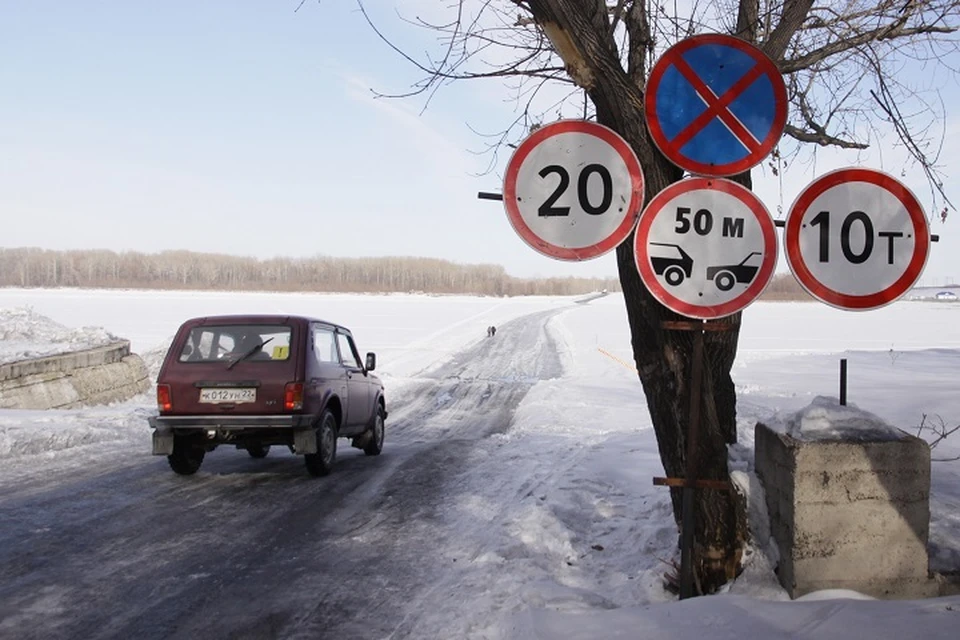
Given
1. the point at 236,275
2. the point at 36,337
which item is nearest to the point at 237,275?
the point at 236,275

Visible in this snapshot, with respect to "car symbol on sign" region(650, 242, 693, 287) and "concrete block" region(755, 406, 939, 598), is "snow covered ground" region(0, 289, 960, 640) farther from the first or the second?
"car symbol on sign" region(650, 242, 693, 287)

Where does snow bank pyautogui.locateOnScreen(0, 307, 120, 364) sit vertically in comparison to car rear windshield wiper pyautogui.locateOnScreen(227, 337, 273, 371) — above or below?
below

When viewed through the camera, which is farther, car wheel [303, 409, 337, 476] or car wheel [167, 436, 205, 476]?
car wheel [303, 409, 337, 476]

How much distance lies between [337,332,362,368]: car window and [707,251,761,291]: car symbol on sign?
7.06 metres

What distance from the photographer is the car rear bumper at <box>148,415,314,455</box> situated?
7.89m

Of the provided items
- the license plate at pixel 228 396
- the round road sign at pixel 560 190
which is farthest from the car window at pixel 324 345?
the round road sign at pixel 560 190

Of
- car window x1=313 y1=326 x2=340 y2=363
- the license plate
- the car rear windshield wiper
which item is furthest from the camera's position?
car window x1=313 y1=326 x2=340 y2=363

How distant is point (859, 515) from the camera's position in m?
3.58

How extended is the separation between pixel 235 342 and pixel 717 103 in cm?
633

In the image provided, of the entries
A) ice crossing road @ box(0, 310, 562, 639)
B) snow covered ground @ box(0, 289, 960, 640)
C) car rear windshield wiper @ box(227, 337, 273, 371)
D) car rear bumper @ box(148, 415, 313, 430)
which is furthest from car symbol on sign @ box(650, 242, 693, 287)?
car rear windshield wiper @ box(227, 337, 273, 371)

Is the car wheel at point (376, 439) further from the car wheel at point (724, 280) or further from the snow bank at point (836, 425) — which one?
the car wheel at point (724, 280)

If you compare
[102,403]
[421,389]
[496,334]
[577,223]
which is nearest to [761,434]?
[577,223]

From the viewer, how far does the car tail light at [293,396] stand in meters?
8.02

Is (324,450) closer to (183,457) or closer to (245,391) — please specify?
(245,391)
